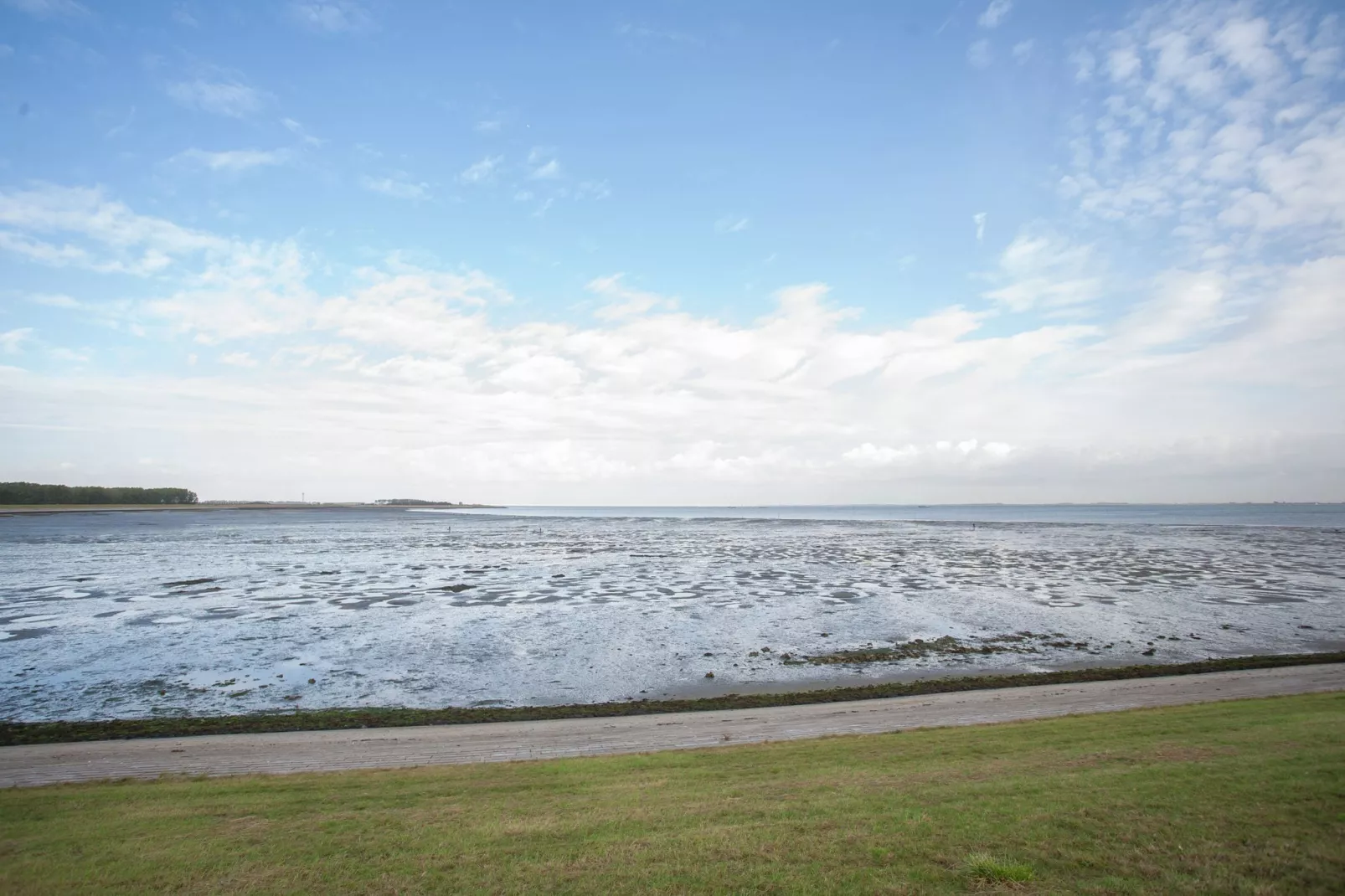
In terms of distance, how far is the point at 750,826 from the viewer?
26.8 ft

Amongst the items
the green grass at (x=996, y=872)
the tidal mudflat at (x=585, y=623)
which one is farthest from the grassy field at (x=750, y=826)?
the tidal mudflat at (x=585, y=623)

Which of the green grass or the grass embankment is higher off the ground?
the green grass

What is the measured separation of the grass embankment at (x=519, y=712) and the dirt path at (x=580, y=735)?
0.53 m

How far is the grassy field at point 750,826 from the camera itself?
6699 millimetres

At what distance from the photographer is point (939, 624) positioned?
2941 centimetres

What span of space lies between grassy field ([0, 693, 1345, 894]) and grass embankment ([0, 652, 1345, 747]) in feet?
16.1

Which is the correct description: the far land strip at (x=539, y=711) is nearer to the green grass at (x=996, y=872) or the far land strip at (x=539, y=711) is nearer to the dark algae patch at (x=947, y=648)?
the dark algae patch at (x=947, y=648)

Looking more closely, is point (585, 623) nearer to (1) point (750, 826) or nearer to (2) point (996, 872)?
(1) point (750, 826)

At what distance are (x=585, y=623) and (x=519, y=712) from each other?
12.8 m

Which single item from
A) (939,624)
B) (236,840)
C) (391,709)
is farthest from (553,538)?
(236,840)

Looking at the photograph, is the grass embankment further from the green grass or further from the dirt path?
the green grass

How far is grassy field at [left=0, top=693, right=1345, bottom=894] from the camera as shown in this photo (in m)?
6.70

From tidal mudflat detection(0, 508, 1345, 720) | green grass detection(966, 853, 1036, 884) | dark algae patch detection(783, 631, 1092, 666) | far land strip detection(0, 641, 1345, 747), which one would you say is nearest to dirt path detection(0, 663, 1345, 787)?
far land strip detection(0, 641, 1345, 747)

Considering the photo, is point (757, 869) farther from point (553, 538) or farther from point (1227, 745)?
point (553, 538)
